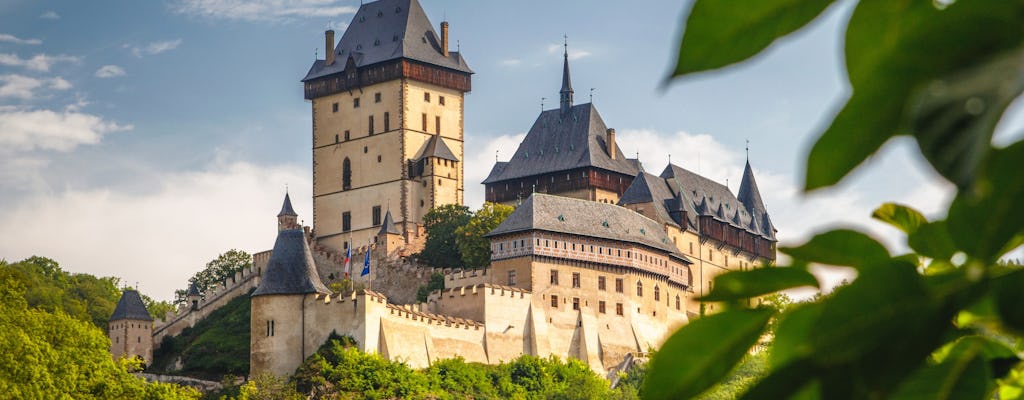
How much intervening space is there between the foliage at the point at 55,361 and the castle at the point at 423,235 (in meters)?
7.39

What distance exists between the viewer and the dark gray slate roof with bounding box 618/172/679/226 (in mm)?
86250

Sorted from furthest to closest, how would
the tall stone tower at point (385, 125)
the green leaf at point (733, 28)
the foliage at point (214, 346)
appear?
the tall stone tower at point (385, 125)
the foliage at point (214, 346)
the green leaf at point (733, 28)

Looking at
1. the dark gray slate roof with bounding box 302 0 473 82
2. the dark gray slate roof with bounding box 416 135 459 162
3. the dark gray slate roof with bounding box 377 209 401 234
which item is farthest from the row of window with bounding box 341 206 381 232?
the dark gray slate roof with bounding box 302 0 473 82

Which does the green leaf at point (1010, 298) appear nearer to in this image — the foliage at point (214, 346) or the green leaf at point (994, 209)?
the green leaf at point (994, 209)

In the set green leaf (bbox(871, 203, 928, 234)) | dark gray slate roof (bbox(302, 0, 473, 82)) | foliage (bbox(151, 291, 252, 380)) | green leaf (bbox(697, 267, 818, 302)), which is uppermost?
dark gray slate roof (bbox(302, 0, 473, 82))

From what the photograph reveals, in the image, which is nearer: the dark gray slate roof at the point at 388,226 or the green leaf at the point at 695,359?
the green leaf at the point at 695,359

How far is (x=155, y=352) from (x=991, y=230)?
7584cm

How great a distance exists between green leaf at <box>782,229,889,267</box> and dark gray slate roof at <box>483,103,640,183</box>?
87940 mm

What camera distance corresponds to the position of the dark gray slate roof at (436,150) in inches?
3516

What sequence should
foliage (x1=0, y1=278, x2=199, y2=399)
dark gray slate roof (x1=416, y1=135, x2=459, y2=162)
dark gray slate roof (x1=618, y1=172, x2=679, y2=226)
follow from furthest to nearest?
dark gray slate roof (x1=416, y1=135, x2=459, y2=162) → dark gray slate roof (x1=618, y1=172, x2=679, y2=226) → foliage (x1=0, y1=278, x2=199, y2=399)

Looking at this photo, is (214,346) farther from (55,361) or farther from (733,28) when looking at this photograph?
(733,28)

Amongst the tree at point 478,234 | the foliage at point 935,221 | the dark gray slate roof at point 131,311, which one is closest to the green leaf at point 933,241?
the foliage at point 935,221

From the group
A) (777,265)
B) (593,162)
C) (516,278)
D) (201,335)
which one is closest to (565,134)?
(593,162)

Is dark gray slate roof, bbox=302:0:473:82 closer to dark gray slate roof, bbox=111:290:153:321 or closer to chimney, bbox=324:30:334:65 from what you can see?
chimney, bbox=324:30:334:65
